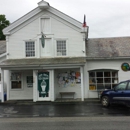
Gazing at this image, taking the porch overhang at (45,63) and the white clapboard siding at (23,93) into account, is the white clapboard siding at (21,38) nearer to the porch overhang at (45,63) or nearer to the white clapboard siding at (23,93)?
the porch overhang at (45,63)

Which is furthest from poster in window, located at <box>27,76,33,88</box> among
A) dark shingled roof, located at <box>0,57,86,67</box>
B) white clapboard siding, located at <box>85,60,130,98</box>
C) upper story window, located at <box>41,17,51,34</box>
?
white clapboard siding, located at <box>85,60,130,98</box>

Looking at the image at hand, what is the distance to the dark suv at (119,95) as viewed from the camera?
452 inches

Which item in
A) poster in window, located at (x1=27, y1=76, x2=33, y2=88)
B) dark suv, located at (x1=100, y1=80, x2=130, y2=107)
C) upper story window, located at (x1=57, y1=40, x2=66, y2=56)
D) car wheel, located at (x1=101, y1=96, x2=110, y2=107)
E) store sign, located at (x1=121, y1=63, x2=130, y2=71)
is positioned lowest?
car wheel, located at (x1=101, y1=96, x2=110, y2=107)

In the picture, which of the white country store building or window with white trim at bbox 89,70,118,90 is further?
window with white trim at bbox 89,70,118,90

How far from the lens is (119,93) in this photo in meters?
11.9

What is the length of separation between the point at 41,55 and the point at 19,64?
2259 mm

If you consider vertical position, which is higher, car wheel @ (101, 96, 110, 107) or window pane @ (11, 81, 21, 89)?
window pane @ (11, 81, 21, 89)

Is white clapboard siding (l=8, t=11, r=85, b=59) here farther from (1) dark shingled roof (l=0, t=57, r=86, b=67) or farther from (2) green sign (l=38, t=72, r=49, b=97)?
(2) green sign (l=38, t=72, r=49, b=97)

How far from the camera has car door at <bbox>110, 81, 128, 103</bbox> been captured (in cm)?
1165

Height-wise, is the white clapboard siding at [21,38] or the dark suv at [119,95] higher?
the white clapboard siding at [21,38]

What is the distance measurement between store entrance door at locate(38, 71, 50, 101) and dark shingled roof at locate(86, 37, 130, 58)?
Result: 396cm

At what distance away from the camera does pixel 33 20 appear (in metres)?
17.6

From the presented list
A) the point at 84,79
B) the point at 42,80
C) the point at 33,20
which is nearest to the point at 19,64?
the point at 42,80

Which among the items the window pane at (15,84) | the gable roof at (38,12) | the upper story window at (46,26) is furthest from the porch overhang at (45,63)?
the gable roof at (38,12)
